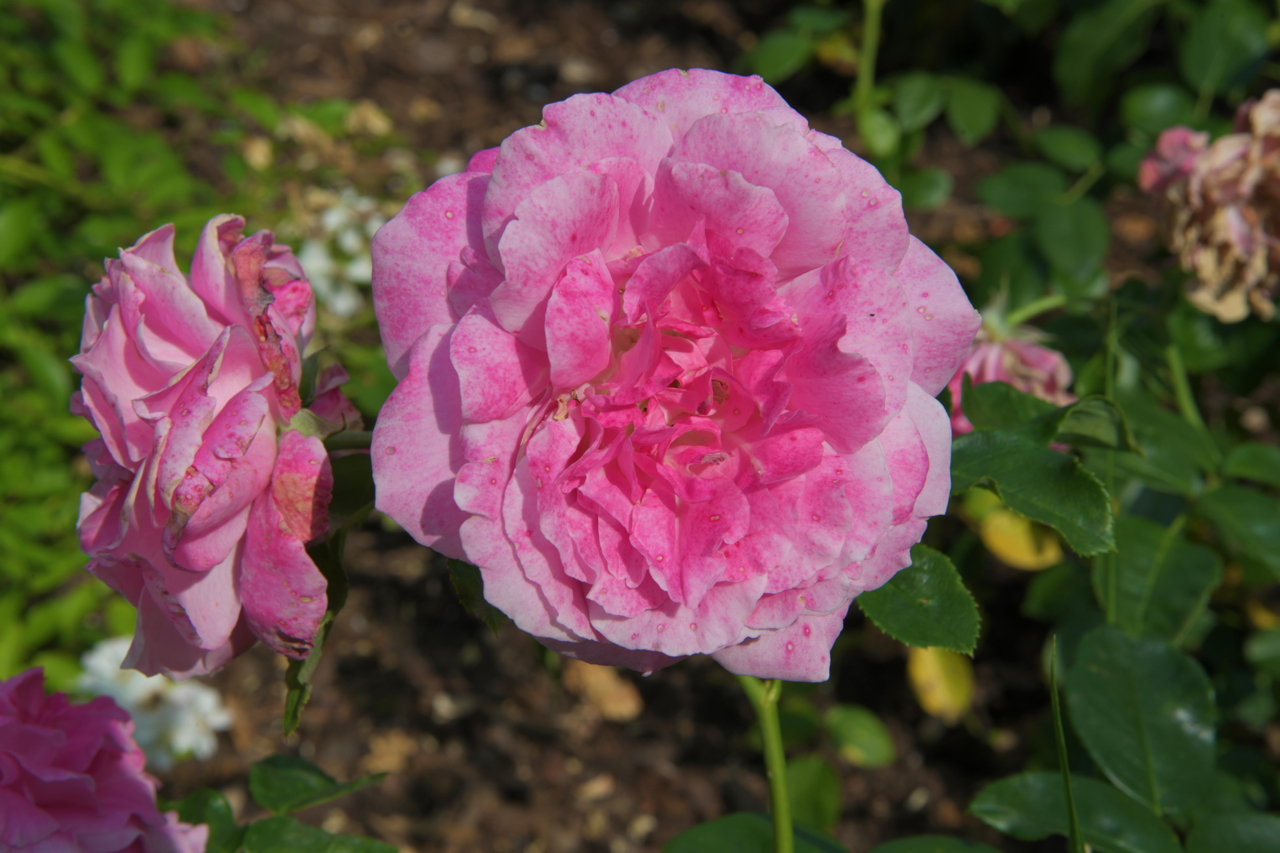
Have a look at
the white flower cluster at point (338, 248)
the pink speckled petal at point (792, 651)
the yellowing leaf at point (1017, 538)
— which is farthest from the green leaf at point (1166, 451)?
the white flower cluster at point (338, 248)

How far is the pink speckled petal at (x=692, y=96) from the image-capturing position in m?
0.59

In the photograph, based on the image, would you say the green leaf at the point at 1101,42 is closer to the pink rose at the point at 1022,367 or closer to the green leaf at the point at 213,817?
the pink rose at the point at 1022,367

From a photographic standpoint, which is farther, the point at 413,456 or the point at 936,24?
the point at 936,24

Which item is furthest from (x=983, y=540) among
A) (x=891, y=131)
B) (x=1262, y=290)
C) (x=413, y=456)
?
(x=413, y=456)

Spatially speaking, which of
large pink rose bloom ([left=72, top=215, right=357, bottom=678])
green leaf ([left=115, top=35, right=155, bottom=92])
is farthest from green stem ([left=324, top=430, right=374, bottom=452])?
green leaf ([left=115, top=35, right=155, bottom=92])

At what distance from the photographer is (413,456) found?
556 millimetres

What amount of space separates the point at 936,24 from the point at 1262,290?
1.92m

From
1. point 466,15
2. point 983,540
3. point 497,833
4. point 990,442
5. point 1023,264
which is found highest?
point 990,442

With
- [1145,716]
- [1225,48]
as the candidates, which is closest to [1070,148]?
[1225,48]

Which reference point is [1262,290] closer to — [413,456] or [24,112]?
[413,456]

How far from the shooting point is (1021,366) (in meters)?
1.10

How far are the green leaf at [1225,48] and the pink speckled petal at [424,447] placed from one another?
1598 mm

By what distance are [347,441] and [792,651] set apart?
350 millimetres

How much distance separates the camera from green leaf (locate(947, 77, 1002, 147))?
1630 millimetres
